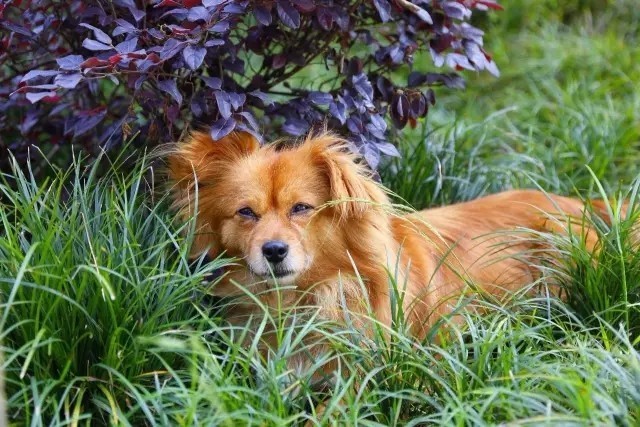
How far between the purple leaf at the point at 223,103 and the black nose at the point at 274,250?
1.84 feet

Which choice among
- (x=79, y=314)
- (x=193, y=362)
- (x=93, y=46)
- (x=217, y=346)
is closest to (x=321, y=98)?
(x=93, y=46)

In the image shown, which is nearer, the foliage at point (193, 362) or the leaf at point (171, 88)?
the foliage at point (193, 362)

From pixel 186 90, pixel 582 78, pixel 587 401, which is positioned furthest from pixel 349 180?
pixel 582 78

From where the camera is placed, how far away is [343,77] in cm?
440

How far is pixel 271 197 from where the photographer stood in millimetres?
3607

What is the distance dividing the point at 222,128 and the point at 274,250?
57cm

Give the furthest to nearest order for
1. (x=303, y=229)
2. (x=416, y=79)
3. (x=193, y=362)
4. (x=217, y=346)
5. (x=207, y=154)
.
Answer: (x=416, y=79)
(x=207, y=154)
(x=303, y=229)
(x=217, y=346)
(x=193, y=362)

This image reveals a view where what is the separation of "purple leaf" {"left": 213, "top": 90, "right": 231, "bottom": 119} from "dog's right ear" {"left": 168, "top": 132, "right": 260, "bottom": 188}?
181 mm

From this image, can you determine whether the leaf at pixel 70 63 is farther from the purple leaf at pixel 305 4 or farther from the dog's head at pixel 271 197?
the purple leaf at pixel 305 4

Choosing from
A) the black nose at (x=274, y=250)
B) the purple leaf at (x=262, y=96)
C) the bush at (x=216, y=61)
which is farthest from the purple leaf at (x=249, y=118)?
the black nose at (x=274, y=250)

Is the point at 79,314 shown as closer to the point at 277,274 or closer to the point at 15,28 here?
the point at 277,274

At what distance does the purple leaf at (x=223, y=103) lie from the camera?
11.8ft

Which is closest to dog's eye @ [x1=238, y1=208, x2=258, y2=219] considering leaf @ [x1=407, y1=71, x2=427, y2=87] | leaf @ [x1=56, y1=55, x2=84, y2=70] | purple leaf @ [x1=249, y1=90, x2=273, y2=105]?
purple leaf @ [x1=249, y1=90, x2=273, y2=105]

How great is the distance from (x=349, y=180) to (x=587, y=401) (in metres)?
1.39
